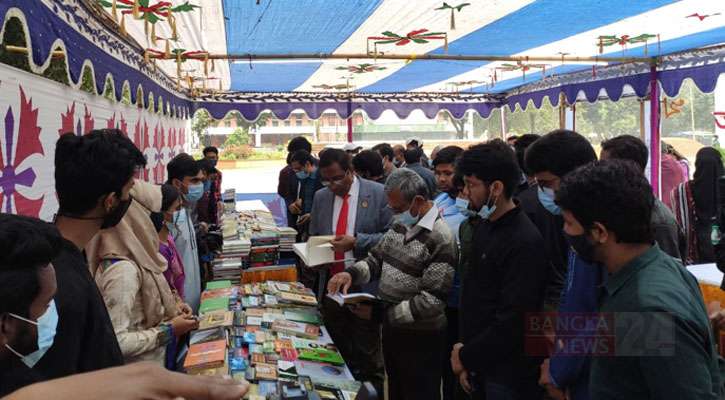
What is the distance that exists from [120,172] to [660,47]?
23.3ft

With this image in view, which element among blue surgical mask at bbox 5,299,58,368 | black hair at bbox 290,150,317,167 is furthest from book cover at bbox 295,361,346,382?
black hair at bbox 290,150,317,167

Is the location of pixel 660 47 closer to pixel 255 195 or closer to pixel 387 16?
pixel 387 16

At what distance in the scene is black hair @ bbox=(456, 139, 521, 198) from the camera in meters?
1.88

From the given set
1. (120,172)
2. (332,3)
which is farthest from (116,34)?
(120,172)

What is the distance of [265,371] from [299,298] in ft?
3.09

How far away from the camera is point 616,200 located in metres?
1.22

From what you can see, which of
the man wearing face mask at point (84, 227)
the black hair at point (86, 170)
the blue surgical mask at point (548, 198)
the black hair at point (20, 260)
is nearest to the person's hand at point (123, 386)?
the black hair at point (20, 260)

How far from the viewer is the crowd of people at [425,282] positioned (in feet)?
3.07

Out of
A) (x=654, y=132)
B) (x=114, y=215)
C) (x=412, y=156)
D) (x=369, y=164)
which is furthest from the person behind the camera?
(x=654, y=132)

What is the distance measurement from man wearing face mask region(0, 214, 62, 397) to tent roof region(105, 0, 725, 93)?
2978 mm

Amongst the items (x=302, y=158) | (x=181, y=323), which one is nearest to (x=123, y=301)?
(x=181, y=323)

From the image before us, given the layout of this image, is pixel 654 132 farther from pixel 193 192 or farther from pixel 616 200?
pixel 616 200

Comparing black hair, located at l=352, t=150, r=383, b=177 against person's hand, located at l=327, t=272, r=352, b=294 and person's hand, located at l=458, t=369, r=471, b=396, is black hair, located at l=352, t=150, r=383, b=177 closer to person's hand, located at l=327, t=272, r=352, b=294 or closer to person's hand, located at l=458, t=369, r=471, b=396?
person's hand, located at l=327, t=272, r=352, b=294

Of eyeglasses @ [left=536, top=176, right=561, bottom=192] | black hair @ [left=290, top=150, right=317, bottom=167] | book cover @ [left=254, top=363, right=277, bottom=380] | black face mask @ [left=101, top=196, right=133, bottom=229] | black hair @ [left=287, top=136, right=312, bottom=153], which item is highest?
black hair @ [left=287, top=136, right=312, bottom=153]
